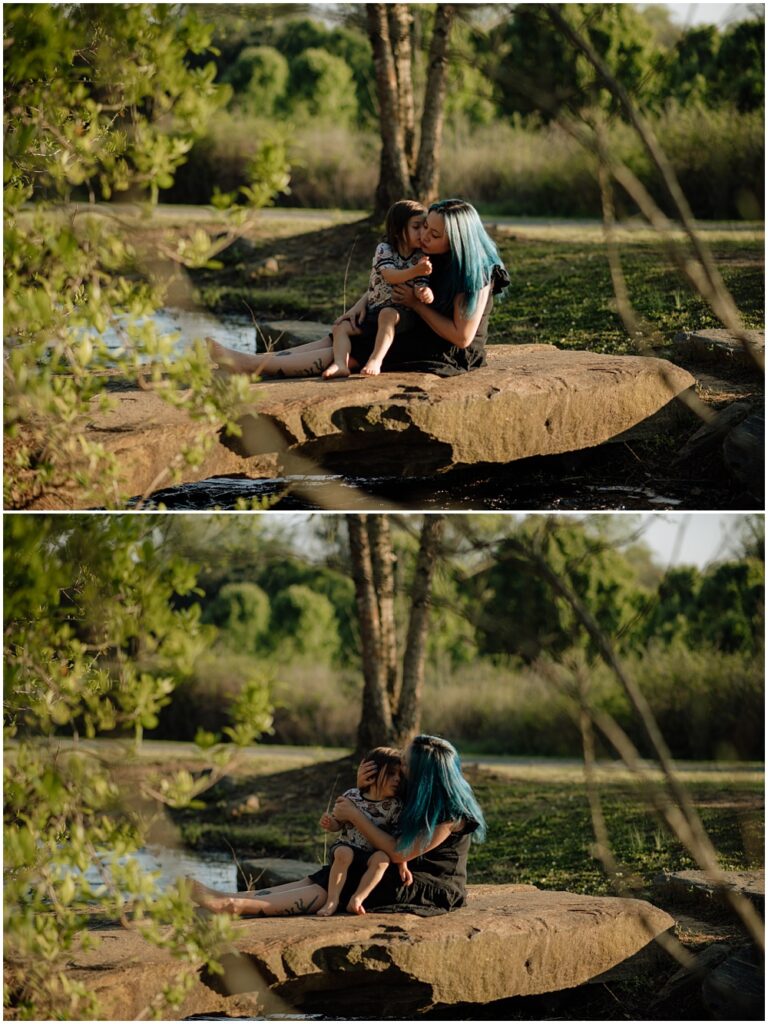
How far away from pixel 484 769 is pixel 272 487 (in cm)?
569

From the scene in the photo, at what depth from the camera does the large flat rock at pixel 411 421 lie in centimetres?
593

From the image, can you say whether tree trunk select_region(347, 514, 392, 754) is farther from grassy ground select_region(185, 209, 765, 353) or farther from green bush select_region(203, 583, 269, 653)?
green bush select_region(203, 583, 269, 653)

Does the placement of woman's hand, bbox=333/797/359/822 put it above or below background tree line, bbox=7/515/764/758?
above

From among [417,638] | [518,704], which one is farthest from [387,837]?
[518,704]

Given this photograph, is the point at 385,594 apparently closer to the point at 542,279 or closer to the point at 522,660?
the point at 522,660

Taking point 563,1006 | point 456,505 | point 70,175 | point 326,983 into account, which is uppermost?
point 70,175

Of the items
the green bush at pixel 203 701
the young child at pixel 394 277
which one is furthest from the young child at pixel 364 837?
the green bush at pixel 203 701

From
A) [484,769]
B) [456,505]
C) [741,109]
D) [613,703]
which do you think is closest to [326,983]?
[456,505]

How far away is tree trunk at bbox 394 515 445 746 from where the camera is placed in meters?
9.40

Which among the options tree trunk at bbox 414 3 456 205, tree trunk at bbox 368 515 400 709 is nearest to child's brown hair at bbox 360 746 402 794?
tree trunk at bbox 368 515 400 709

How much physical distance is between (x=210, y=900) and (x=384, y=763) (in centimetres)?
93

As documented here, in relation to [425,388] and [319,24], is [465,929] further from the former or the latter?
[319,24]

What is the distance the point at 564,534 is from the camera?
596 inches

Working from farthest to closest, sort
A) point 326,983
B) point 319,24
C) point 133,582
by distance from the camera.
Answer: point 319,24 < point 326,983 < point 133,582
